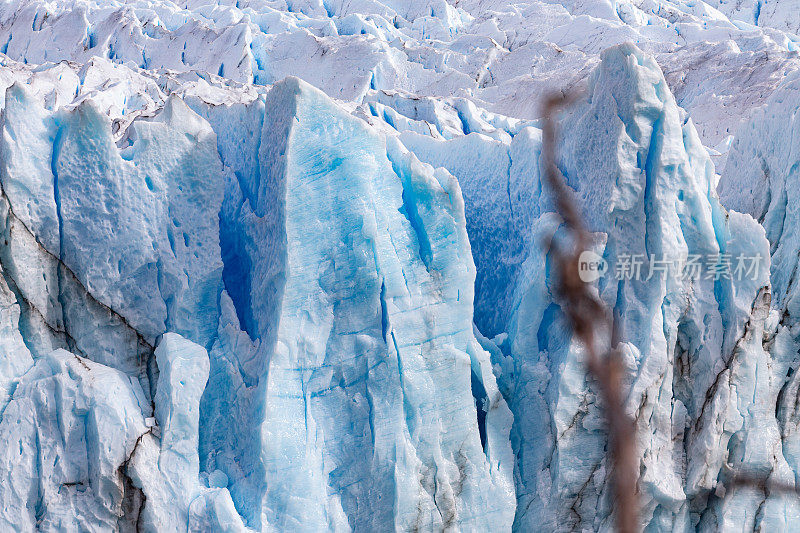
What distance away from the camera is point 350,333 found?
11.7 feet

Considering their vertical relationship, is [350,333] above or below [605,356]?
above

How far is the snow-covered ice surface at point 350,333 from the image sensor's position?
10.8 ft

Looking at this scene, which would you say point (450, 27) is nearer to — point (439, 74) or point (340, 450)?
point (439, 74)

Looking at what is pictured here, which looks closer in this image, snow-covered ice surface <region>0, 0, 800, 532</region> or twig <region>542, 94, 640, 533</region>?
snow-covered ice surface <region>0, 0, 800, 532</region>

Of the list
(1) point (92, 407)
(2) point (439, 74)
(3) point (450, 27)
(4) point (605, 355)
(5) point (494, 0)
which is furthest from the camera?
(5) point (494, 0)

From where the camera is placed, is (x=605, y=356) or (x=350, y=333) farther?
(x=605, y=356)

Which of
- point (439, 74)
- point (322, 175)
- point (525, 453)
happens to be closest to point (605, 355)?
point (525, 453)

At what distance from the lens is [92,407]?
10.6 feet

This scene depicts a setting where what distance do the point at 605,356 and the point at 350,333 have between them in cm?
139

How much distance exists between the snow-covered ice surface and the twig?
0.06 meters

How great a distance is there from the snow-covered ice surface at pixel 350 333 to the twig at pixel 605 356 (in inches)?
2.5

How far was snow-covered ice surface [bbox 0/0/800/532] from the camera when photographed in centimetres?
329

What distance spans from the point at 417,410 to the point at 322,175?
1.33m

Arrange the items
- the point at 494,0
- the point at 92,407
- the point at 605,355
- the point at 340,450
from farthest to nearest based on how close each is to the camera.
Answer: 1. the point at 494,0
2. the point at 605,355
3. the point at 340,450
4. the point at 92,407
